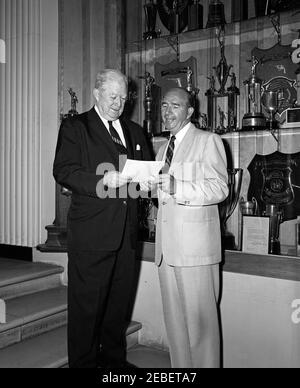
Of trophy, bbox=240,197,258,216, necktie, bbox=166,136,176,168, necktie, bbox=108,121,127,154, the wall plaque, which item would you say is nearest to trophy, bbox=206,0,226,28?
the wall plaque

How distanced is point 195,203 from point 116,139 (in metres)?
0.51

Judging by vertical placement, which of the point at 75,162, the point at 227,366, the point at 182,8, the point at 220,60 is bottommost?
the point at 227,366

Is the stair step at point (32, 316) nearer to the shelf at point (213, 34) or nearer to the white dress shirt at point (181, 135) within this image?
the white dress shirt at point (181, 135)

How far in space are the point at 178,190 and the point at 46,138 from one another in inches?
72.2

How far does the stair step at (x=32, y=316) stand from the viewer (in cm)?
237

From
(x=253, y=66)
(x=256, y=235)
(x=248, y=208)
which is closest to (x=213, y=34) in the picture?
(x=253, y=66)

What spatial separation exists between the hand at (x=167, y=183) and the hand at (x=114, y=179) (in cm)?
15

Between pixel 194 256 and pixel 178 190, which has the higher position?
pixel 178 190

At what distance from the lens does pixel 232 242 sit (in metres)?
2.78

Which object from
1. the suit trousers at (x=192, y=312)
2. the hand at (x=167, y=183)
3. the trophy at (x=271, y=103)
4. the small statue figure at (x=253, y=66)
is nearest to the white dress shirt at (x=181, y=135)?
the hand at (x=167, y=183)
